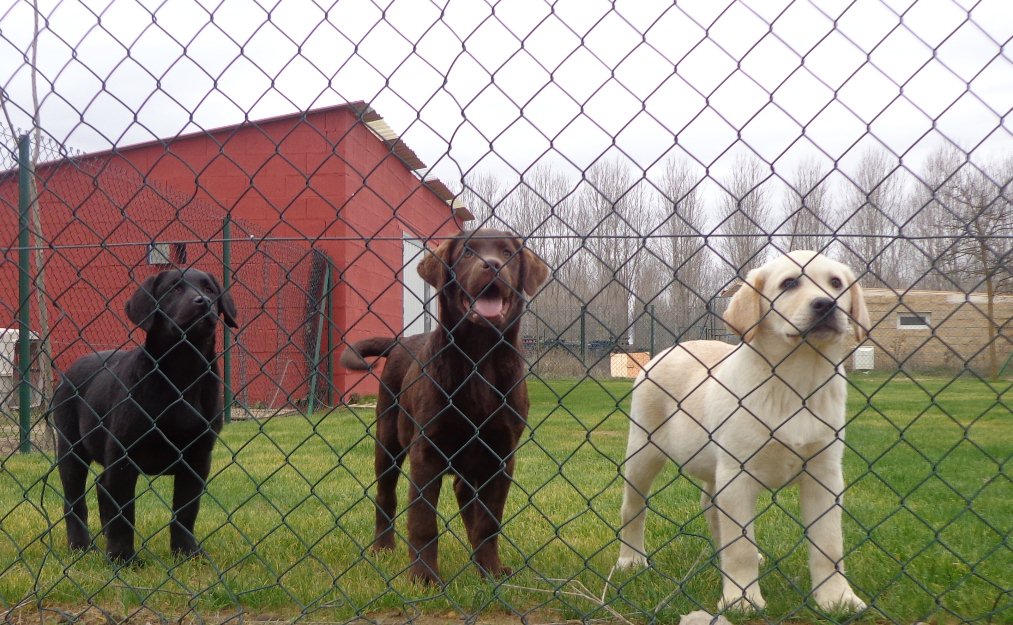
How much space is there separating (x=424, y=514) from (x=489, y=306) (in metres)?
0.85

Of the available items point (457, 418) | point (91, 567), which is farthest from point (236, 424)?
point (457, 418)

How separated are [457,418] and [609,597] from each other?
33.8 inches

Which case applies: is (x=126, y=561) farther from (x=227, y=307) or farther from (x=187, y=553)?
(x=227, y=307)

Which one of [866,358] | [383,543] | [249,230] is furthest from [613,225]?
[866,358]

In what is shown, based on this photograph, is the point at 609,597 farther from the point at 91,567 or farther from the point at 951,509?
the point at 951,509

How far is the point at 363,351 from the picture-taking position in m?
3.97

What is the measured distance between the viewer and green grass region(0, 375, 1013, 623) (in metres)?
2.63

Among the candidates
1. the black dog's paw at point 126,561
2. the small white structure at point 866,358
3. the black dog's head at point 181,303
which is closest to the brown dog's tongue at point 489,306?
the black dog's head at point 181,303

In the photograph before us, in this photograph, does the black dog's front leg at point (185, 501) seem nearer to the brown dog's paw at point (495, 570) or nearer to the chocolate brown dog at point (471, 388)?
the chocolate brown dog at point (471, 388)

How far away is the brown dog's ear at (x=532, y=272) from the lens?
121 inches

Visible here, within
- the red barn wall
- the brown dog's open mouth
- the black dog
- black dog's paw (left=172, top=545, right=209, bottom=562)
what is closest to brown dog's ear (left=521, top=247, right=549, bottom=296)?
the brown dog's open mouth

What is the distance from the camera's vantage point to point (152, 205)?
9672 mm

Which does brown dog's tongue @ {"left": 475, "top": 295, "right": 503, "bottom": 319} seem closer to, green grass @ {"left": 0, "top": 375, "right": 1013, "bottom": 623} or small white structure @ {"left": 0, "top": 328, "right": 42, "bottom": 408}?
green grass @ {"left": 0, "top": 375, "right": 1013, "bottom": 623}

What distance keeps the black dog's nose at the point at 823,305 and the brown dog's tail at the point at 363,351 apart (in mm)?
1906
